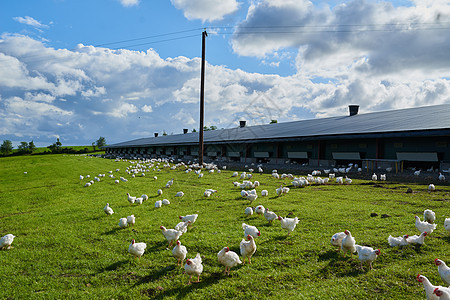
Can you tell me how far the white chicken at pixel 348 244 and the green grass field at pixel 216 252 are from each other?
222 mm

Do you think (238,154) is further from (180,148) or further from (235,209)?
(235,209)

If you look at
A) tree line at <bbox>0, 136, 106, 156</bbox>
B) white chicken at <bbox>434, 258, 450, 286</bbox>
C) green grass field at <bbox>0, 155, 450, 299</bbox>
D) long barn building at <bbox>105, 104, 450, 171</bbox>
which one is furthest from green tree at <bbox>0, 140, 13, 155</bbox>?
white chicken at <bbox>434, 258, 450, 286</bbox>

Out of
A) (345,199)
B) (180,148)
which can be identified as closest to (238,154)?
(180,148)

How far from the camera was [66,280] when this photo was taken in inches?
217

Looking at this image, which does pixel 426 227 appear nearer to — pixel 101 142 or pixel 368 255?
pixel 368 255

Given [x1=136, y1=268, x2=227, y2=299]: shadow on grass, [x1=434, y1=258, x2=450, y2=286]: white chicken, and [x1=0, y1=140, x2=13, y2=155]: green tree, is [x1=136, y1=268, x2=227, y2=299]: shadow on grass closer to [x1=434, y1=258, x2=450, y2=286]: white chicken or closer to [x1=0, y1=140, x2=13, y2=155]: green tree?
[x1=434, y1=258, x2=450, y2=286]: white chicken

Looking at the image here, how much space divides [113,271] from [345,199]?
1053cm

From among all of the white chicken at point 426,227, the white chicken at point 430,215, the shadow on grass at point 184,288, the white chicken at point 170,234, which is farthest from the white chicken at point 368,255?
the white chicken at point 170,234

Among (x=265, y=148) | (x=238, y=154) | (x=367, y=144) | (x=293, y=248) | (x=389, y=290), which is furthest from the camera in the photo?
(x=238, y=154)

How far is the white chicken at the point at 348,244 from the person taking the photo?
597 cm

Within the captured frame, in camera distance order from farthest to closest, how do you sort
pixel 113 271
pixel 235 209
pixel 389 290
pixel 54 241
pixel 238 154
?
pixel 238 154 < pixel 235 209 < pixel 54 241 < pixel 113 271 < pixel 389 290

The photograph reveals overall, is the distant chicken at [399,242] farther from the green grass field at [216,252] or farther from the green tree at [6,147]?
the green tree at [6,147]

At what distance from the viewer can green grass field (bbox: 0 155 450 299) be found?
499 cm

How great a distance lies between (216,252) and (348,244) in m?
2.97
